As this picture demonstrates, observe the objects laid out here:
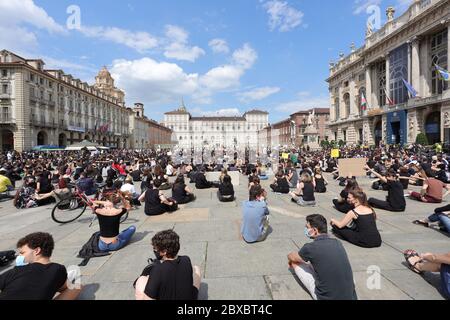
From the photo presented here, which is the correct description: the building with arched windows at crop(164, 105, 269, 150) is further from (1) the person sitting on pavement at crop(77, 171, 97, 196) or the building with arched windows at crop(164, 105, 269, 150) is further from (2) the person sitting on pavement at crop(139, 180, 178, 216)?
(2) the person sitting on pavement at crop(139, 180, 178, 216)

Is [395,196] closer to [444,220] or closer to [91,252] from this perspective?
[444,220]

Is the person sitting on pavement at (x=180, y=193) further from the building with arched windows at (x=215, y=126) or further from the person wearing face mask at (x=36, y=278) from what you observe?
the building with arched windows at (x=215, y=126)

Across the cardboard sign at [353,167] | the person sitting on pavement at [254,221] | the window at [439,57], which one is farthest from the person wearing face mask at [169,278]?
the window at [439,57]

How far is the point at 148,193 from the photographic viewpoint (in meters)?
7.52

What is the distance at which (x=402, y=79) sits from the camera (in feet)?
109

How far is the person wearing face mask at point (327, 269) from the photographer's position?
8.92 feet

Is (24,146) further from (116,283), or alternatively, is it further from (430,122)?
(430,122)

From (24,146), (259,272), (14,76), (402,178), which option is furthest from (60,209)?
(14,76)

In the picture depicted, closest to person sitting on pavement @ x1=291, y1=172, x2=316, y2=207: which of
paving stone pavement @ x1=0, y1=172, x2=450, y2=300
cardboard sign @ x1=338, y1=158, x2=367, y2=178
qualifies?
paving stone pavement @ x1=0, y1=172, x2=450, y2=300

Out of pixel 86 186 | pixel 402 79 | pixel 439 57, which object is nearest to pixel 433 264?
pixel 86 186

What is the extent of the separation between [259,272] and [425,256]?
2.33 meters

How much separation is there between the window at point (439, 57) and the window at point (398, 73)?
3.27 metres

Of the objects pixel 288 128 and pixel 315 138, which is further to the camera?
pixel 288 128
